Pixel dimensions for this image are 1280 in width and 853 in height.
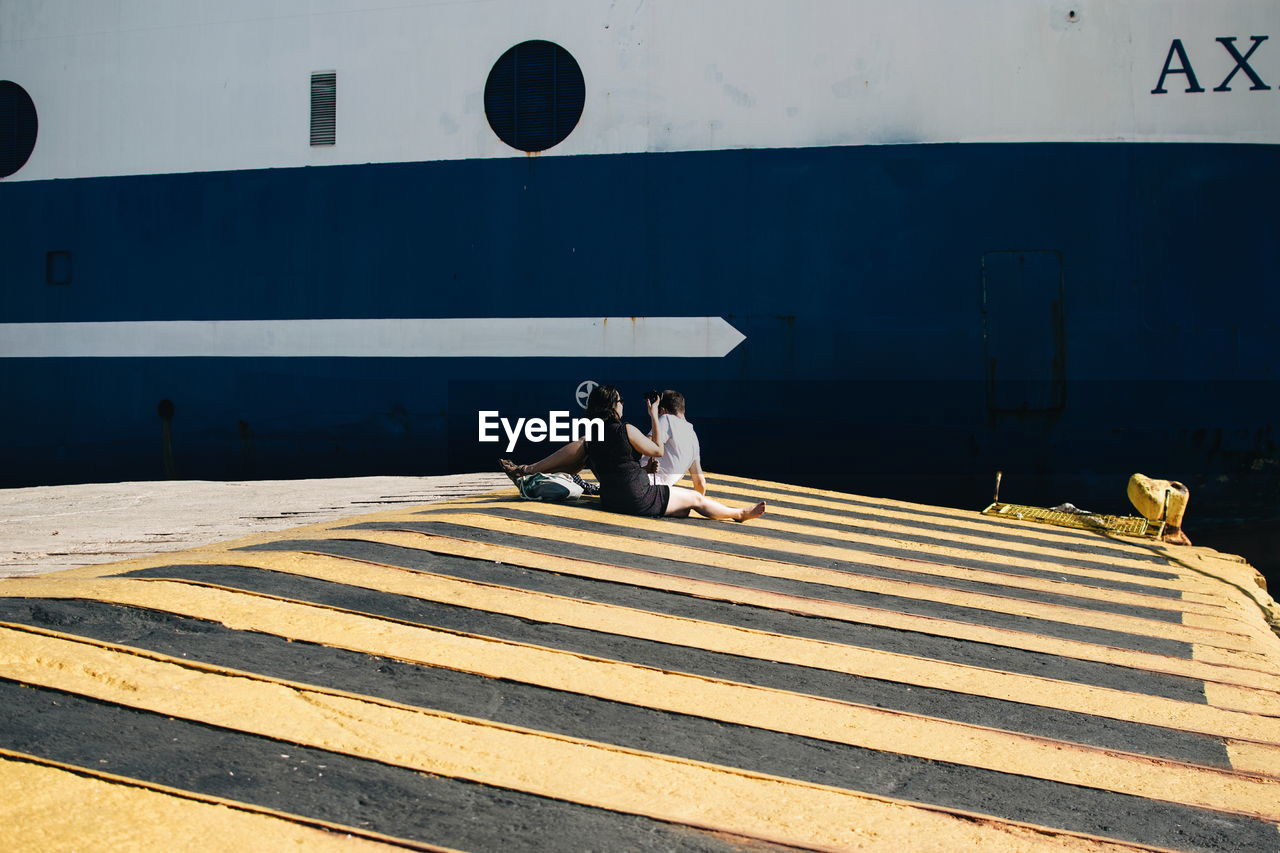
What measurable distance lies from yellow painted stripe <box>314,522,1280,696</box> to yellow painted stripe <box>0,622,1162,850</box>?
1.34m

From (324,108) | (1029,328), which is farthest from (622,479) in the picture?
(324,108)

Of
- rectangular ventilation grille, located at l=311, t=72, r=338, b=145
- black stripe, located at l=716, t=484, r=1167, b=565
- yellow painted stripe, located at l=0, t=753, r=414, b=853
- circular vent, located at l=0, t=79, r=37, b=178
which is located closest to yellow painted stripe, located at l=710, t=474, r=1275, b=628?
black stripe, located at l=716, t=484, r=1167, b=565

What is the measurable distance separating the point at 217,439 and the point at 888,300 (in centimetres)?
574

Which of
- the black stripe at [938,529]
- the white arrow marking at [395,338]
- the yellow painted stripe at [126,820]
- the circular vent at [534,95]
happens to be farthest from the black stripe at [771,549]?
the circular vent at [534,95]

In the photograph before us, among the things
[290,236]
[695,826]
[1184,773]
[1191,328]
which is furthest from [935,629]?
[290,236]

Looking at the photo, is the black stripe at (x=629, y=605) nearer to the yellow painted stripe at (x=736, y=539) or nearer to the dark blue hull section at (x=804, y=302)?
the yellow painted stripe at (x=736, y=539)

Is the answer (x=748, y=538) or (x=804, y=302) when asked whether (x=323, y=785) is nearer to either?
(x=748, y=538)

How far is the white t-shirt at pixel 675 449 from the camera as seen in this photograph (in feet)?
20.7

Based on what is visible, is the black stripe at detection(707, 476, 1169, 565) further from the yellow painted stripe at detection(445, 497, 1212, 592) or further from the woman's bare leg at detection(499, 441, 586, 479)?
the woman's bare leg at detection(499, 441, 586, 479)

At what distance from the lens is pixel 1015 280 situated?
318 inches

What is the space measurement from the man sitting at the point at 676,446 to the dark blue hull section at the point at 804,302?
6.43 feet

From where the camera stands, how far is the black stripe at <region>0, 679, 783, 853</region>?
2.37 m

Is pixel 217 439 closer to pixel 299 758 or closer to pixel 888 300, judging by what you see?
pixel 888 300

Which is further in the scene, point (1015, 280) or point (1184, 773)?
point (1015, 280)
